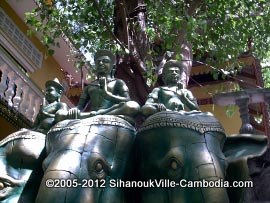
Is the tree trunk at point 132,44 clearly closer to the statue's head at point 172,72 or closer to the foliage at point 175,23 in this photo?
the foliage at point 175,23

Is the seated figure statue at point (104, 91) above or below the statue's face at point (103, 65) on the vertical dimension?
below

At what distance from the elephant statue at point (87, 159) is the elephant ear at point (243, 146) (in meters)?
0.67

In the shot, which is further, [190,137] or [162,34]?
[162,34]

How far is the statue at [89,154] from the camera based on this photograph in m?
2.58

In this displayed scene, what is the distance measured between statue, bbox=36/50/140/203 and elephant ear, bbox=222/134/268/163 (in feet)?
2.18

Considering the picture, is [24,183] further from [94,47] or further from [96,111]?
[94,47]

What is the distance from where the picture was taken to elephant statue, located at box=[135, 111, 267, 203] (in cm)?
261

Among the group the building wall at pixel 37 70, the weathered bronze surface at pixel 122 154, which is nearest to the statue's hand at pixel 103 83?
the weathered bronze surface at pixel 122 154

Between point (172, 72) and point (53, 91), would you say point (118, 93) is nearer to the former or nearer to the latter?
point (172, 72)

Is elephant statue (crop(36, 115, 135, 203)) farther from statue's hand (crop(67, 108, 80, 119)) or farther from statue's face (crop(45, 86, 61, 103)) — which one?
statue's face (crop(45, 86, 61, 103))

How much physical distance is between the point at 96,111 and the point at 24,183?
72cm

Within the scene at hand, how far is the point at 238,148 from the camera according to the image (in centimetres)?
312

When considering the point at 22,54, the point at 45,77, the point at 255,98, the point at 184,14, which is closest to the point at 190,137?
the point at 255,98

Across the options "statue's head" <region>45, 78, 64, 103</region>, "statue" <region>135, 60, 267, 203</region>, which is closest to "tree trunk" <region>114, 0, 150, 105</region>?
"statue's head" <region>45, 78, 64, 103</region>
